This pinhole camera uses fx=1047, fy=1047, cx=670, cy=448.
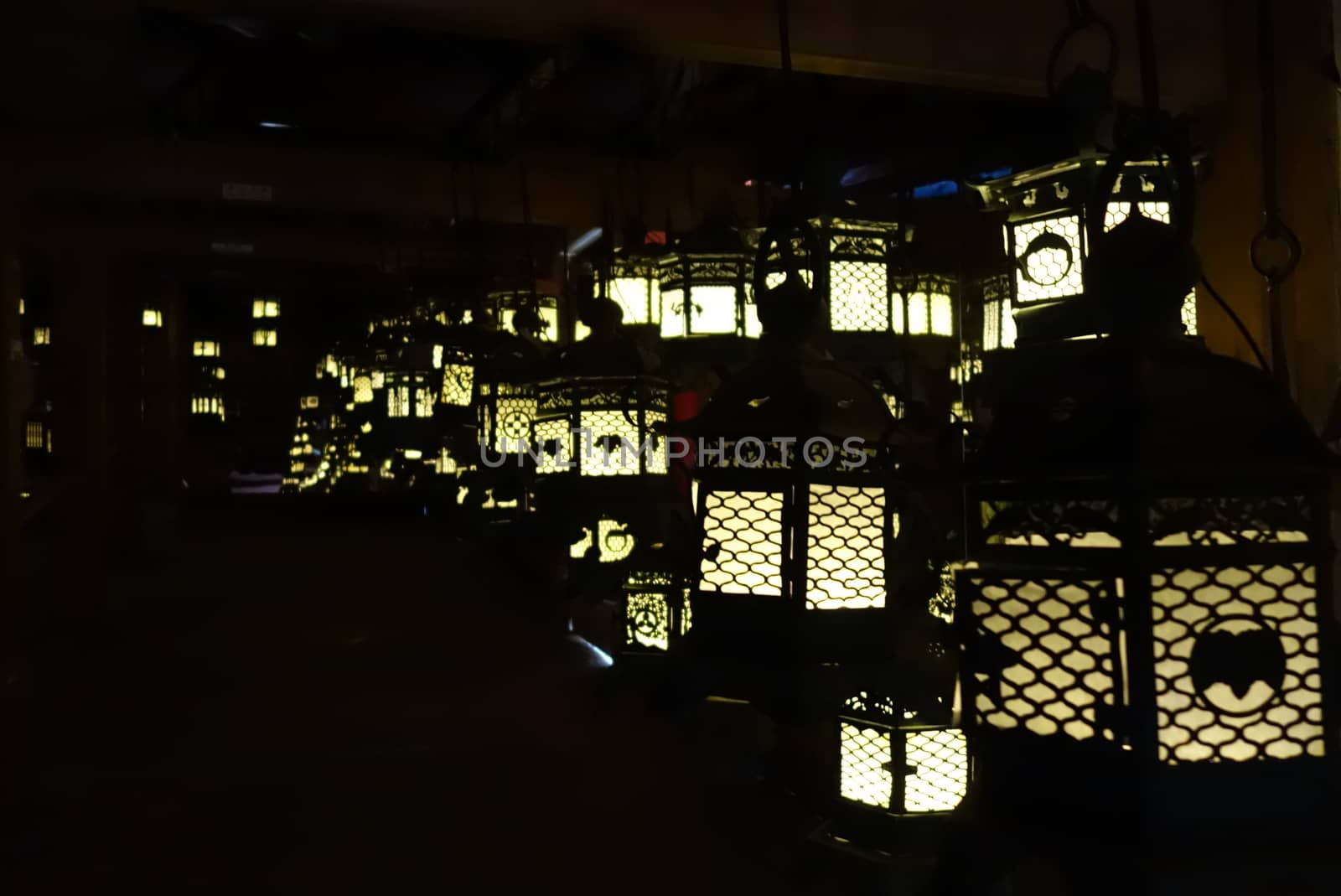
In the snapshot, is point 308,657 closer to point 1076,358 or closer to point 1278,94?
point 1278,94

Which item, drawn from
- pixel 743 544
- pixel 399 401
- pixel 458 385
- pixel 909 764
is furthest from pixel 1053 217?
Answer: pixel 399 401

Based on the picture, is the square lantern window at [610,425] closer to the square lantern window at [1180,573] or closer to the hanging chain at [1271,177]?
the hanging chain at [1271,177]

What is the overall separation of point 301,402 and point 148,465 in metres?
4.37

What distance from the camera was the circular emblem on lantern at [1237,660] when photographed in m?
0.65

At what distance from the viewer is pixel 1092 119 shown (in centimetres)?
131

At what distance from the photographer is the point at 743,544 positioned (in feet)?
4.02

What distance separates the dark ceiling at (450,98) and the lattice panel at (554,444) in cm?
79

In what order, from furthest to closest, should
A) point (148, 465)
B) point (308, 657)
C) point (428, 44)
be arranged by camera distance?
point (148, 465) → point (308, 657) → point (428, 44)

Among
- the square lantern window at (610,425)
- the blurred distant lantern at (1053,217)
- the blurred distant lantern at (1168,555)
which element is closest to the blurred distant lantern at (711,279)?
the square lantern window at (610,425)

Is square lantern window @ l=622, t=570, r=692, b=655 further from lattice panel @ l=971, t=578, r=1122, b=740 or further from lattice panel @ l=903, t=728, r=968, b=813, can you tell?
lattice panel @ l=971, t=578, r=1122, b=740

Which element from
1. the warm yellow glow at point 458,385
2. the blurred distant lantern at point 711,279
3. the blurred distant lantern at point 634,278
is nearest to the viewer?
the blurred distant lantern at point 711,279

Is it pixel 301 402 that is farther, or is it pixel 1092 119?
pixel 301 402

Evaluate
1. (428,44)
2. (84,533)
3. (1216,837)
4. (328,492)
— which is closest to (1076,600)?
(1216,837)

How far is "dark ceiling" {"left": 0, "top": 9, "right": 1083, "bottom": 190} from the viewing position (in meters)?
2.62
